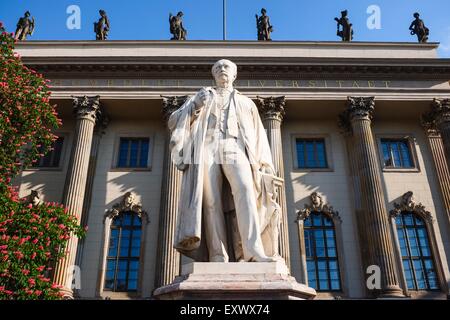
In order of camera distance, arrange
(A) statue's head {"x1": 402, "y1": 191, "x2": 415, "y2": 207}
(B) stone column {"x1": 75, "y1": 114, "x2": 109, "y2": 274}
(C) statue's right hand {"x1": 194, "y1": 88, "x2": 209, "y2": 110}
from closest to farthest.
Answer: (C) statue's right hand {"x1": 194, "y1": 88, "x2": 209, "y2": 110} < (B) stone column {"x1": 75, "y1": 114, "x2": 109, "y2": 274} < (A) statue's head {"x1": 402, "y1": 191, "x2": 415, "y2": 207}

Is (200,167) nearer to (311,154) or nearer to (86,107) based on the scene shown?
(86,107)

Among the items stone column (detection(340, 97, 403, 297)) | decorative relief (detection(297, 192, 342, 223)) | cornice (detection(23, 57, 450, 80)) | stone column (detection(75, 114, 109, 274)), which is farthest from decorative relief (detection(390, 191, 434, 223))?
stone column (detection(75, 114, 109, 274))

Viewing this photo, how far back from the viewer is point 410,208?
22.0 metres

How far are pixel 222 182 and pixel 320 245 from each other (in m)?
17.3

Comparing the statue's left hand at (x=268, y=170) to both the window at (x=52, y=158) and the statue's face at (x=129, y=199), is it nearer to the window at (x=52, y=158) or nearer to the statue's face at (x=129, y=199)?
the statue's face at (x=129, y=199)

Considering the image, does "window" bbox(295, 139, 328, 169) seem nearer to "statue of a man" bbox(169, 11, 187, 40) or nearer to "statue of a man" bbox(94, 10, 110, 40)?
"statue of a man" bbox(169, 11, 187, 40)

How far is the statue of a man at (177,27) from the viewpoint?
28.0 meters

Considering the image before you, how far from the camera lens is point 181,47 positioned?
26.7 metres

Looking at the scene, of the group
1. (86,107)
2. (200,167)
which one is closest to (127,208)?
(86,107)

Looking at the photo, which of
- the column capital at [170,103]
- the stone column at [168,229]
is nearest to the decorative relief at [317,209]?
the stone column at [168,229]

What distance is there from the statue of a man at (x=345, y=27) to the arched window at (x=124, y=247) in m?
17.2

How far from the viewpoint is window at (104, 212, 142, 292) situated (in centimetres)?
2053

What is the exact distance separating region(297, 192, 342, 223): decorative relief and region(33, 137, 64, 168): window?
45.0ft
